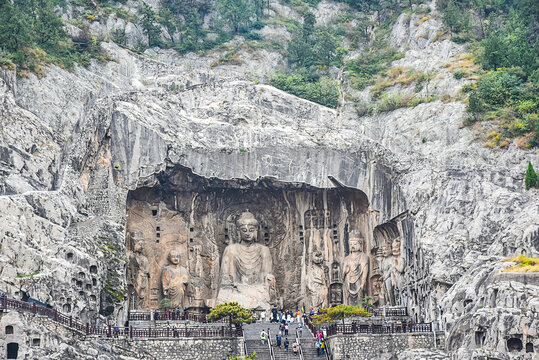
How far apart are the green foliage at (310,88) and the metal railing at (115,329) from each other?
82.7 ft

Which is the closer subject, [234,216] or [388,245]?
[388,245]

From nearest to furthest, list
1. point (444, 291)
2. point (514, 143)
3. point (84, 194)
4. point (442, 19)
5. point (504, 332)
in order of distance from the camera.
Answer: point (504, 332)
point (444, 291)
point (84, 194)
point (514, 143)
point (442, 19)

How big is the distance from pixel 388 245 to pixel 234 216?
1011cm

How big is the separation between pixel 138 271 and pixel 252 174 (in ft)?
28.3

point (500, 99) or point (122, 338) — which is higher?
point (500, 99)

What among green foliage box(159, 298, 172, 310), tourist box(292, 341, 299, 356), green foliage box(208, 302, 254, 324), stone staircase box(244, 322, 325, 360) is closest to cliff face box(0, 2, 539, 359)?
green foliage box(159, 298, 172, 310)

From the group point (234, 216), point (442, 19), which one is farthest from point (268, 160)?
point (442, 19)

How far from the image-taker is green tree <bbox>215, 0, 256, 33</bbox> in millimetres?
73938

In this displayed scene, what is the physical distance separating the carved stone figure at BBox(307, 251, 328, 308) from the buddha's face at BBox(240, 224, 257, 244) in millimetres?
3919

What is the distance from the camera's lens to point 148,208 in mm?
53531

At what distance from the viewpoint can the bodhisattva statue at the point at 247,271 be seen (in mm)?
52188

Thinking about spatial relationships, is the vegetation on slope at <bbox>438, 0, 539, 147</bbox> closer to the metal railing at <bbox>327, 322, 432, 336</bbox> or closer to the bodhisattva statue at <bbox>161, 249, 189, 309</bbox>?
the metal railing at <bbox>327, 322, 432, 336</bbox>

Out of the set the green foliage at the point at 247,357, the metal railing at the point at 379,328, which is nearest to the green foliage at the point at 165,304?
the green foliage at the point at 247,357

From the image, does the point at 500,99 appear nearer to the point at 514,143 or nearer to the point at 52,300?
the point at 514,143
